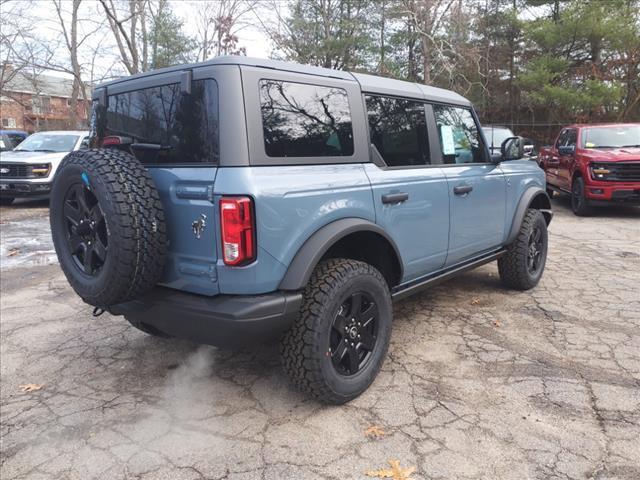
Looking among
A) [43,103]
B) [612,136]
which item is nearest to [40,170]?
[612,136]

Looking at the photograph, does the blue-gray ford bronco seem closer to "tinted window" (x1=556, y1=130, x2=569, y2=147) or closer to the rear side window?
the rear side window

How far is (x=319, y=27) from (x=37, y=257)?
17.4m

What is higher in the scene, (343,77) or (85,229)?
(343,77)

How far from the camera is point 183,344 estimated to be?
3.76m

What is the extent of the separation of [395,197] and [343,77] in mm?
826

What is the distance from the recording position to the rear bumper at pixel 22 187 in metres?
10.5

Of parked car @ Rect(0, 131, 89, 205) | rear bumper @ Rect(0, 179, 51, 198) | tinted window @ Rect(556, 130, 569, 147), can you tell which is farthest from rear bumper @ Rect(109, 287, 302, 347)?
tinted window @ Rect(556, 130, 569, 147)

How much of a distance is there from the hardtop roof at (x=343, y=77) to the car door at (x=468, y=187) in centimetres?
11

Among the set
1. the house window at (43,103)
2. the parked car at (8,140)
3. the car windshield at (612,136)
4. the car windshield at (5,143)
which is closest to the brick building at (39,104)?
the house window at (43,103)

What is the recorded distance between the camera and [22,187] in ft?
34.6

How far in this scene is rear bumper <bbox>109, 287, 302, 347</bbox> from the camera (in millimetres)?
2334

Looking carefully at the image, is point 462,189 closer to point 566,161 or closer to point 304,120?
point 304,120

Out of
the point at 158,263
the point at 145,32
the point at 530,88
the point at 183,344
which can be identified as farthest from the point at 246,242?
the point at 145,32

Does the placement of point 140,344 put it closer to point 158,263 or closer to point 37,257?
point 158,263
